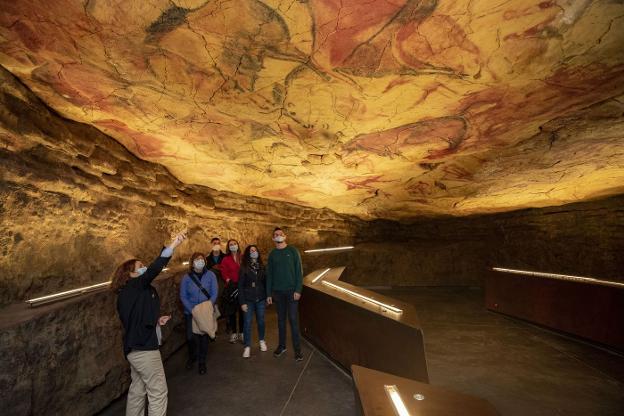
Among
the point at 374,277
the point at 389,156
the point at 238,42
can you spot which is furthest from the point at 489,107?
the point at 374,277

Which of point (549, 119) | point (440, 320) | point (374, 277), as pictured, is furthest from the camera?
point (374, 277)

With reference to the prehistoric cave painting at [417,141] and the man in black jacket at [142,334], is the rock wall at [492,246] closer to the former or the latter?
the prehistoric cave painting at [417,141]

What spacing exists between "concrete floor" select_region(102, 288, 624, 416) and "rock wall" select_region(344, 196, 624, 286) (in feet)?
11.9

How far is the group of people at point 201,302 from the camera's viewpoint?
8.21 ft

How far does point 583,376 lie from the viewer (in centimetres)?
368

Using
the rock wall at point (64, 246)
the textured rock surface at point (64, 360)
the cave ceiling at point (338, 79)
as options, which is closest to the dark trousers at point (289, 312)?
the rock wall at point (64, 246)

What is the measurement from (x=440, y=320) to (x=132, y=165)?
19.7 feet

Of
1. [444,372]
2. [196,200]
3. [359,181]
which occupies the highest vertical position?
[359,181]

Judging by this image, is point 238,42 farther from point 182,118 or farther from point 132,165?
point 132,165

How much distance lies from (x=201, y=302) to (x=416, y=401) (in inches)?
115

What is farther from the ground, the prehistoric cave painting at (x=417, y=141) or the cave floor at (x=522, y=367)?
the prehistoric cave painting at (x=417, y=141)

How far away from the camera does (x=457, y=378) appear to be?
3643 mm

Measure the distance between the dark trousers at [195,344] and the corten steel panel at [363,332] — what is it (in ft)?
5.03

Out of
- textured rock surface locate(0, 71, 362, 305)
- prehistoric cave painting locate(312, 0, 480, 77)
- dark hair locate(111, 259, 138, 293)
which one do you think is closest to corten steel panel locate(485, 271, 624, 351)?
prehistoric cave painting locate(312, 0, 480, 77)
